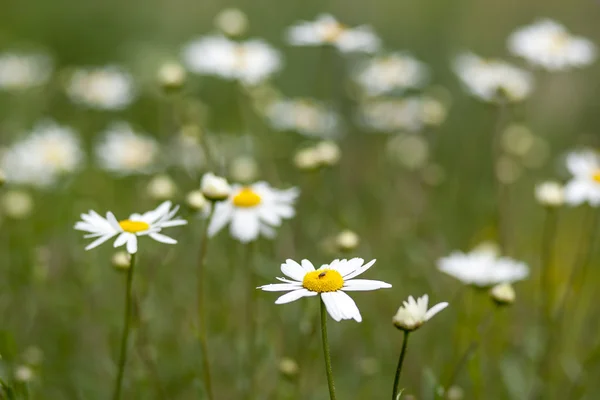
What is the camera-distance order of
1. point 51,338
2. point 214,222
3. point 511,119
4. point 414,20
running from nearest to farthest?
point 214,222 → point 51,338 → point 511,119 → point 414,20

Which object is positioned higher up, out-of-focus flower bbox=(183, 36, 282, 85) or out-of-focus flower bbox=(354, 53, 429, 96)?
out-of-focus flower bbox=(183, 36, 282, 85)

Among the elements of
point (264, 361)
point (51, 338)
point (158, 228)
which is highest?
point (158, 228)

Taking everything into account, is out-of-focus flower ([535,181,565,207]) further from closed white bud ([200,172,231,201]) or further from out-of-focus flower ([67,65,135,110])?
out-of-focus flower ([67,65,135,110])

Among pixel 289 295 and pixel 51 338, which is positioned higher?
pixel 289 295

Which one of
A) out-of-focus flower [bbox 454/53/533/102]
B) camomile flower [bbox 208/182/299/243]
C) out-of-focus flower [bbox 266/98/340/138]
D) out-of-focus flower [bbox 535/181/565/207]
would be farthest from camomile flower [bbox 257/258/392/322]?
out-of-focus flower [bbox 266/98/340/138]

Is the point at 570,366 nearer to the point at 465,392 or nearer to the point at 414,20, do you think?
the point at 465,392

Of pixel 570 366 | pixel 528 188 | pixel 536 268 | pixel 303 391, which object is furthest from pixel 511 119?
pixel 303 391
